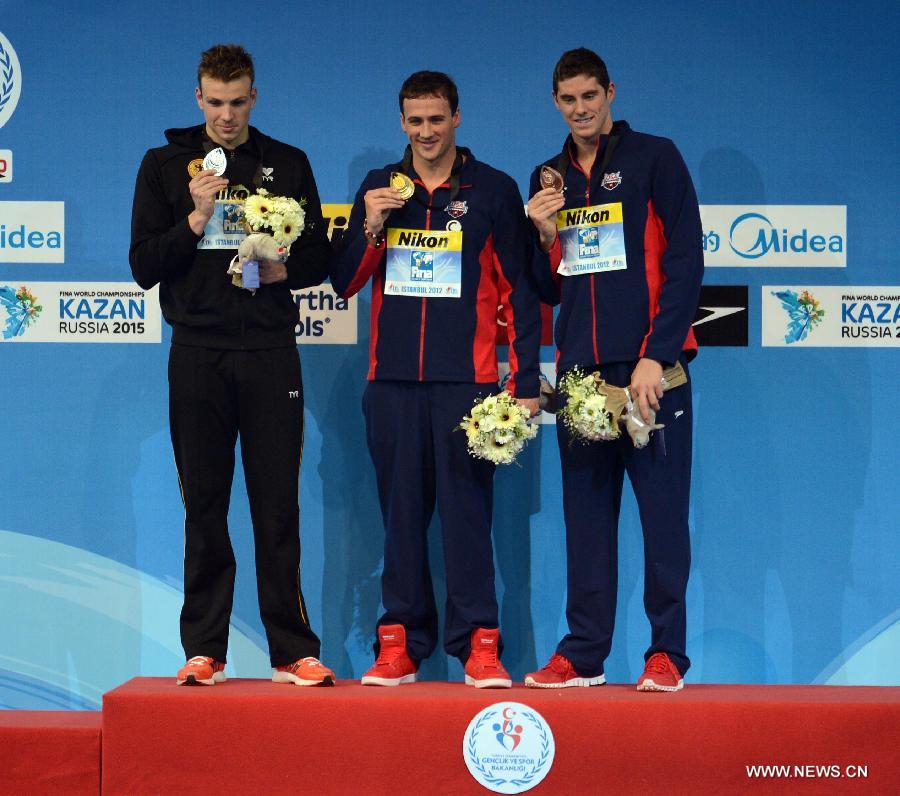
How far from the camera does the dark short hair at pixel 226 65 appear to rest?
11.8 feet

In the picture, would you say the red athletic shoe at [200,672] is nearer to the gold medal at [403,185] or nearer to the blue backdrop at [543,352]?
the blue backdrop at [543,352]

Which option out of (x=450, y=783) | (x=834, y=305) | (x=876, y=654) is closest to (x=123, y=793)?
(x=450, y=783)

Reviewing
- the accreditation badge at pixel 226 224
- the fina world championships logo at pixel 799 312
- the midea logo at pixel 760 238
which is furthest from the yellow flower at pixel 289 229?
the fina world championships logo at pixel 799 312

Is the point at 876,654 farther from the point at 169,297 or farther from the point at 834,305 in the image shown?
the point at 169,297

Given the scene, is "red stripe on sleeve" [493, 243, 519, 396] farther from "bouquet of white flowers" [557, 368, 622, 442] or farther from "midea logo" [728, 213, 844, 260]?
"midea logo" [728, 213, 844, 260]

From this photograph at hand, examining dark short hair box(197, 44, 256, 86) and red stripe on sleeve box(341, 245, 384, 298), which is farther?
red stripe on sleeve box(341, 245, 384, 298)

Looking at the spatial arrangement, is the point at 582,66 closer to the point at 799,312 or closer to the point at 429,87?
the point at 429,87

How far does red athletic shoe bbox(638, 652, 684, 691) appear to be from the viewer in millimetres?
3582

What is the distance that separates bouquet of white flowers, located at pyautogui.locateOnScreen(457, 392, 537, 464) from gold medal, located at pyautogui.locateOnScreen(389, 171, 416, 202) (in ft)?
2.34

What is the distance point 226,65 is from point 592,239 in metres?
1.28

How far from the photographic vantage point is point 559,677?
368 cm

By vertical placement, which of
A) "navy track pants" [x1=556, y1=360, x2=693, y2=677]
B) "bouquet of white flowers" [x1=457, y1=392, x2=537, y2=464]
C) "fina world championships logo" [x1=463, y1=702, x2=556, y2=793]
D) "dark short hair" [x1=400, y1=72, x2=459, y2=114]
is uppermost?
"dark short hair" [x1=400, y1=72, x2=459, y2=114]

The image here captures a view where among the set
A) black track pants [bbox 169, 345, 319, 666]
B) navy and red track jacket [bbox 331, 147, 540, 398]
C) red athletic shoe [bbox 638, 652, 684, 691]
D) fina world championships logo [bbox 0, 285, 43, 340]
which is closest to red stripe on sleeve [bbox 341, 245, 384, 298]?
navy and red track jacket [bbox 331, 147, 540, 398]

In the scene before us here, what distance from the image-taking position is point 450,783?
343 centimetres
